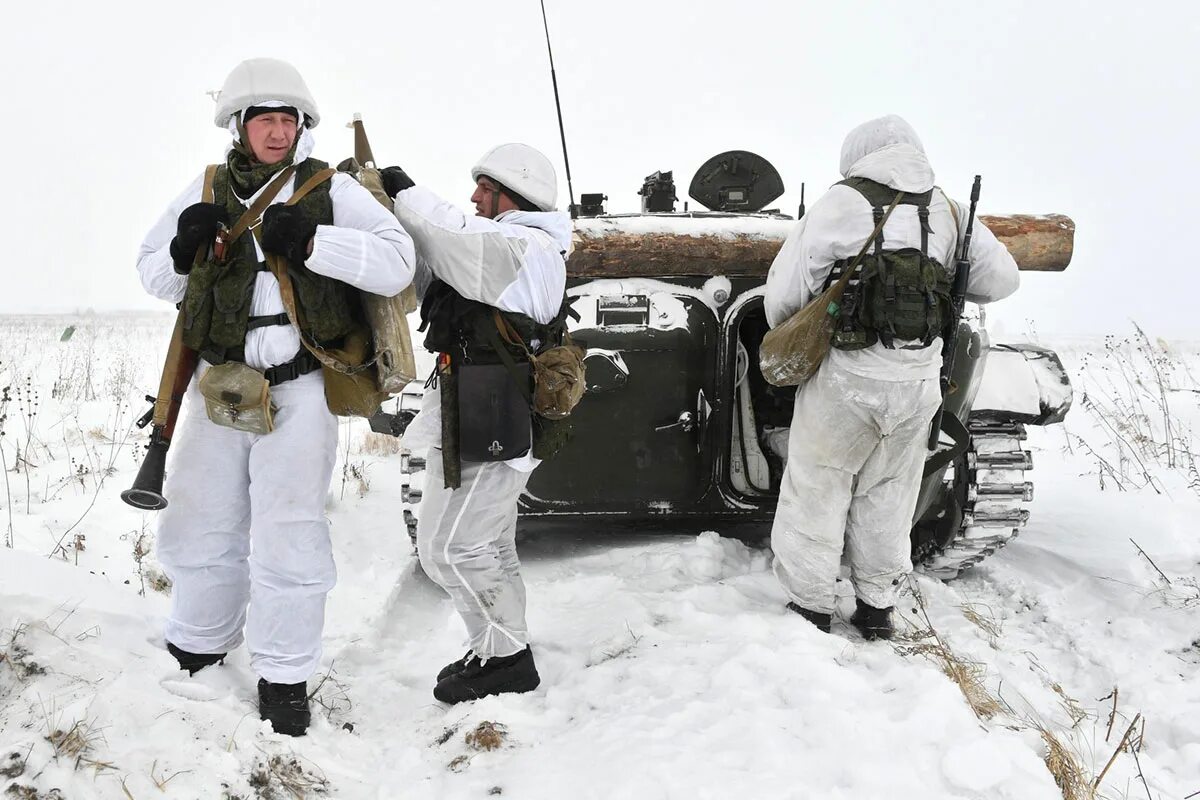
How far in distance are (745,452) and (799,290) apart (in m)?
1.15

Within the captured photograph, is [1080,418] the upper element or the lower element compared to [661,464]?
lower

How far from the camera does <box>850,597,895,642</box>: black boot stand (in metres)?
3.45

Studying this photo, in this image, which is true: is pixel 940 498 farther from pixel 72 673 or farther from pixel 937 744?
pixel 72 673

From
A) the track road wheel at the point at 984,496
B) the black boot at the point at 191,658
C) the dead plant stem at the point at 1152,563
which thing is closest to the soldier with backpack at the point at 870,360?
the track road wheel at the point at 984,496

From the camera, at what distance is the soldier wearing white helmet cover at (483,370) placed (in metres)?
2.62

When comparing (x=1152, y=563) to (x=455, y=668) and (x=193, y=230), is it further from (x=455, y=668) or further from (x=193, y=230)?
(x=193, y=230)

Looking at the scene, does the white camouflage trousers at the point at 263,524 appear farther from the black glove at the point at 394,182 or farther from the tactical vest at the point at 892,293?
the tactical vest at the point at 892,293

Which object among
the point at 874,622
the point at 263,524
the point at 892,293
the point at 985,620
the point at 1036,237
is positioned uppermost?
the point at 1036,237

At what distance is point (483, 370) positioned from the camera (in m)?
2.74

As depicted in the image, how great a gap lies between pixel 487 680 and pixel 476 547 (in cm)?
47

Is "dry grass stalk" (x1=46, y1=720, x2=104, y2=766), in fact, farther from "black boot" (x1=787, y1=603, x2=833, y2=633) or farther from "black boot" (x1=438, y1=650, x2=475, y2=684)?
"black boot" (x1=787, y1=603, x2=833, y2=633)

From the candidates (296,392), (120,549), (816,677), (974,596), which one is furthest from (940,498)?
(120,549)

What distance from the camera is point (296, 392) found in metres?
2.55

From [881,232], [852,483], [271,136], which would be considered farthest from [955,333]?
[271,136]
